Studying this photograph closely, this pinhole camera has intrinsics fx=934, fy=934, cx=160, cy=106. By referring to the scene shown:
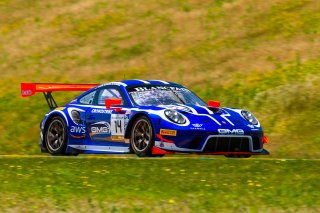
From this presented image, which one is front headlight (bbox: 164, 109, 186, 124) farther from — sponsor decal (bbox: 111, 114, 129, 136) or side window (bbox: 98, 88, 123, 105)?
side window (bbox: 98, 88, 123, 105)

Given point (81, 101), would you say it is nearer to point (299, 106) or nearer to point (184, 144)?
point (184, 144)

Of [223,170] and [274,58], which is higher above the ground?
[274,58]

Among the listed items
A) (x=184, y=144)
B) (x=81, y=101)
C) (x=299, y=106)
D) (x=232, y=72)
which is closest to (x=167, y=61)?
(x=232, y=72)

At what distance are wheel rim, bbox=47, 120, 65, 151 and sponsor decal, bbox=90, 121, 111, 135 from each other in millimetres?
909

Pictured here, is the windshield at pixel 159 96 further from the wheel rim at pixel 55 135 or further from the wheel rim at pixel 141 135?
the wheel rim at pixel 55 135

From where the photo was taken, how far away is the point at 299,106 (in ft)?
74.9

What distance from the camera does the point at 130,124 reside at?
15430 millimetres

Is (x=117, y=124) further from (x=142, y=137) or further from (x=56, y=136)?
(x=56, y=136)

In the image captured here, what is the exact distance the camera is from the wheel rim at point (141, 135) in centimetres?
1513

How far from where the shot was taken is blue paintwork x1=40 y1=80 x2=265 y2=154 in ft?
48.9

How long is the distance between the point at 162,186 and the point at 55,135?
21.1ft

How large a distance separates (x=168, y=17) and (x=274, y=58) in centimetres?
612

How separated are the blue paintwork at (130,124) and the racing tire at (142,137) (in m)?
0.10

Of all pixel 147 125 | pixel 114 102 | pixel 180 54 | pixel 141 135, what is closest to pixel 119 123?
pixel 114 102
